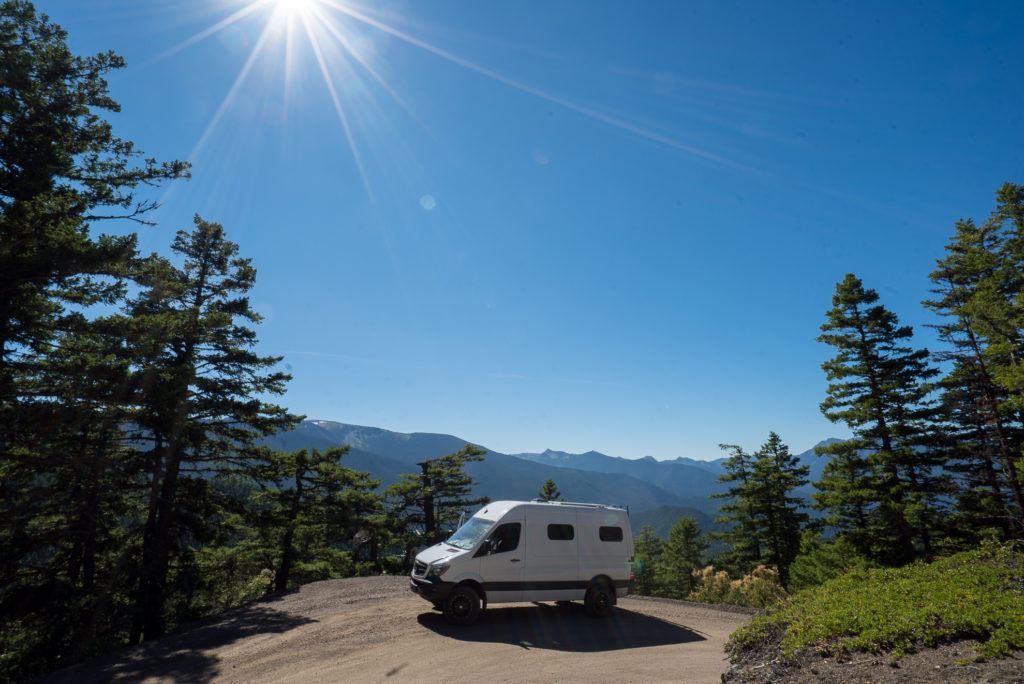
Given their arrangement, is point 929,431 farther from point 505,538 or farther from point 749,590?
point 505,538

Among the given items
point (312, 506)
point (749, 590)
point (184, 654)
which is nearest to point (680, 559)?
point (749, 590)

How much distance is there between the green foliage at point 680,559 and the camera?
59.7 metres

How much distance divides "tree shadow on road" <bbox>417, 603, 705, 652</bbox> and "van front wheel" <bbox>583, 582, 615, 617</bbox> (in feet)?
0.62

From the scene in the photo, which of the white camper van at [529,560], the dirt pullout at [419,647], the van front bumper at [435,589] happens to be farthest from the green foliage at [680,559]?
the van front bumper at [435,589]

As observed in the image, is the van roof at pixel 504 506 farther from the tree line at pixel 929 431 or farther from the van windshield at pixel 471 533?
the tree line at pixel 929 431

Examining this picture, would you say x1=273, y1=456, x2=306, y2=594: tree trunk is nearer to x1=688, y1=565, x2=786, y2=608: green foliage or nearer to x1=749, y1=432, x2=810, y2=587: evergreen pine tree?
x1=688, y1=565, x2=786, y2=608: green foliage

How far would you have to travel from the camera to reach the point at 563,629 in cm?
1120

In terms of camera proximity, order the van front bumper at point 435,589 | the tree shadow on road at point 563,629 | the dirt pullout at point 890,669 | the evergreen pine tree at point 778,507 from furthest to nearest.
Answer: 1. the evergreen pine tree at point 778,507
2. the van front bumper at point 435,589
3. the tree shadow on road at point 563,629
4. the dirt pullout at point 890,669

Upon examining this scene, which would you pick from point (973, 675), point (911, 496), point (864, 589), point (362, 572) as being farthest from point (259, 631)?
point (911, 496)

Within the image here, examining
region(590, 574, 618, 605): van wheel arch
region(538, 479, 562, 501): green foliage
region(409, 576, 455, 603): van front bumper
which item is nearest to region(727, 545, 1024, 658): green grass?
region(590, 574, 618, 605): van wheel arch

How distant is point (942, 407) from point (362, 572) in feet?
110

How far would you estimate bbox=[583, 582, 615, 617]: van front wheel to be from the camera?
12344mm

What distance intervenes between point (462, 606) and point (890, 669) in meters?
8.19

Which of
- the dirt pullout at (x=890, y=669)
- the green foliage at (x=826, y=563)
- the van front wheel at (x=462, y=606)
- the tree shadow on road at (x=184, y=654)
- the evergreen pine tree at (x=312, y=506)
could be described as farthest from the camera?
the evergreen pine tree at (x=312, y=506)
